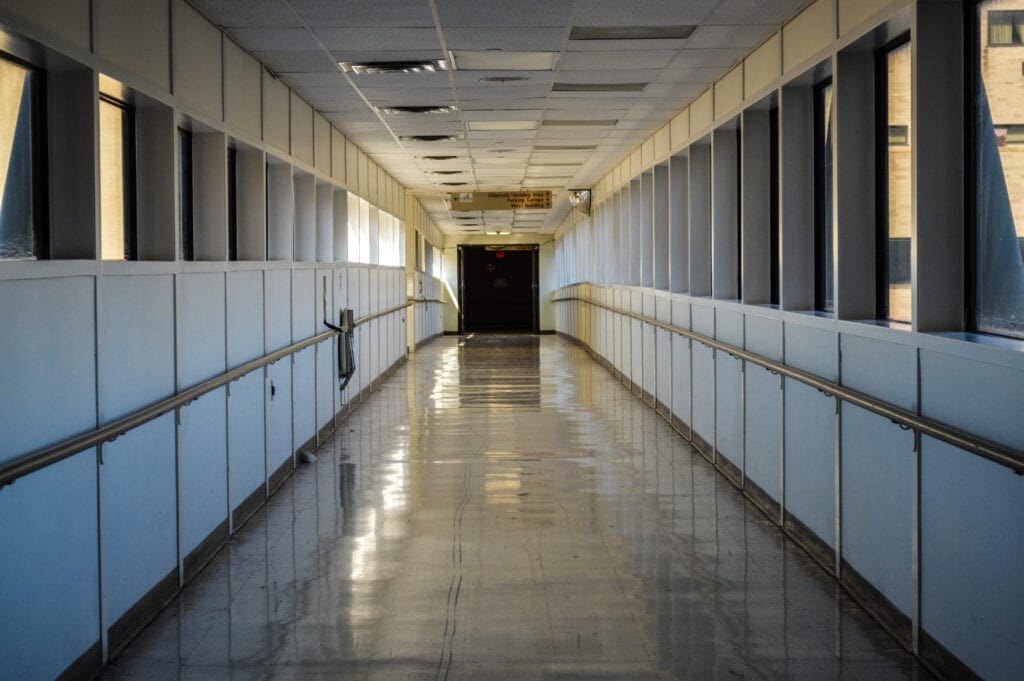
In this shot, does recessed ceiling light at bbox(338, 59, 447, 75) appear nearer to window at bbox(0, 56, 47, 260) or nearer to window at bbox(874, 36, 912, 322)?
window at bbox(874, 36, 912, 322)

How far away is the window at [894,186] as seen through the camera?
5.26 meters

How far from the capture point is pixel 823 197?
665 cm

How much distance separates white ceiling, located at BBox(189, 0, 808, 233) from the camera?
6312 millimetres

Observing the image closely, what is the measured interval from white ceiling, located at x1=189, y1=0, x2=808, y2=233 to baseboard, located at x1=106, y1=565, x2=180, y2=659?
9.96 feet

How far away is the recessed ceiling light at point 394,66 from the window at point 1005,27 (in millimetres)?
4421

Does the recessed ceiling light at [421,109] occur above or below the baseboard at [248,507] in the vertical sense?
above

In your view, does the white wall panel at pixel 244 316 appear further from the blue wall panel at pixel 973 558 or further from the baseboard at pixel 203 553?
the blue wall panel at pixel 973 558

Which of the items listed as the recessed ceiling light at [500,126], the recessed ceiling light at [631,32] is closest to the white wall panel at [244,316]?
the recessed ceiling light at [631,32]

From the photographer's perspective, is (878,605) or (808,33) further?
(808,33)

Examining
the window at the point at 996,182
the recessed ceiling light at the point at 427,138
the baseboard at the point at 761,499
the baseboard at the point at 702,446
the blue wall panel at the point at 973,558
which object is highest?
the recessed ceiling light at the point at 427,138

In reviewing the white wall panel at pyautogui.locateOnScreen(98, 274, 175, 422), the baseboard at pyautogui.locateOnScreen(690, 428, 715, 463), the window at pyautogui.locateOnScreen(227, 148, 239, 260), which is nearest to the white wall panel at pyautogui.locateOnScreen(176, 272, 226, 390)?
the white wall panel at pyautogui.locateOnScreen(98, 274, 175, 422)

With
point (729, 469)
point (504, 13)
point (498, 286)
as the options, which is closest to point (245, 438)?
point (504, 13)

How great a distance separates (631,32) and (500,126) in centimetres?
435

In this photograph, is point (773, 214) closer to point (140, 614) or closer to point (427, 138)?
point (140, 614)
